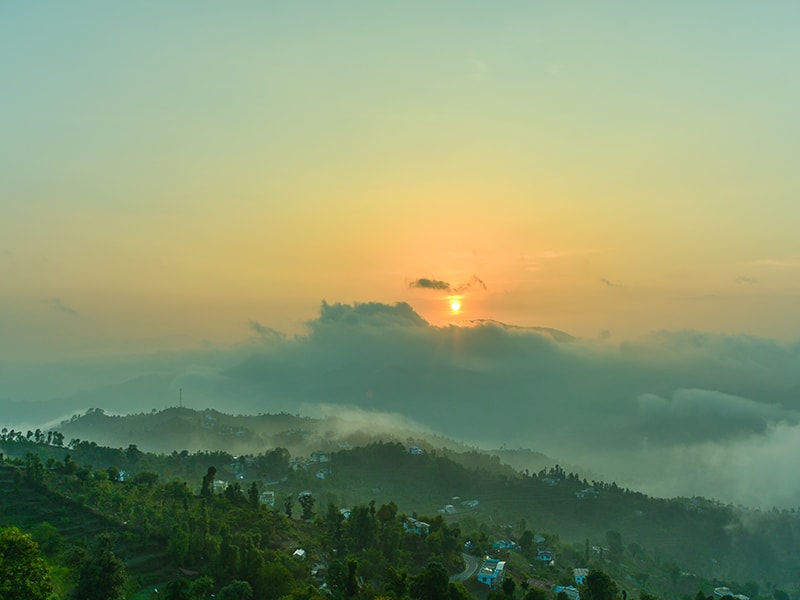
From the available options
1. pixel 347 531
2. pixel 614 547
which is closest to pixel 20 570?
pixel 347 531

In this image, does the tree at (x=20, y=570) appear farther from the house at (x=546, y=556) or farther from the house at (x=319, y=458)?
the house at (x=319, y=458)

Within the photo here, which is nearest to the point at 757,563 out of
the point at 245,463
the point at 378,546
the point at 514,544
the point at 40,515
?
the point at 514,544

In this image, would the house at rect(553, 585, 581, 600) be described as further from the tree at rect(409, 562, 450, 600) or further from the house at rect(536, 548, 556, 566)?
the tree at rect(409, 562, 450, 600)

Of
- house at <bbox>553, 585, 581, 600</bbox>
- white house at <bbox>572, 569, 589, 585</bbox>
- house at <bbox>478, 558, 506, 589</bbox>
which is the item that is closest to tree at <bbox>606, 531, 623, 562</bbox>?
white house at <bbox>572, 569, 589, 585</bbox>

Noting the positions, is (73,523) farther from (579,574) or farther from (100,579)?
(579,574)

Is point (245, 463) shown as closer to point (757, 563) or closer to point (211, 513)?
point (211, 513)
